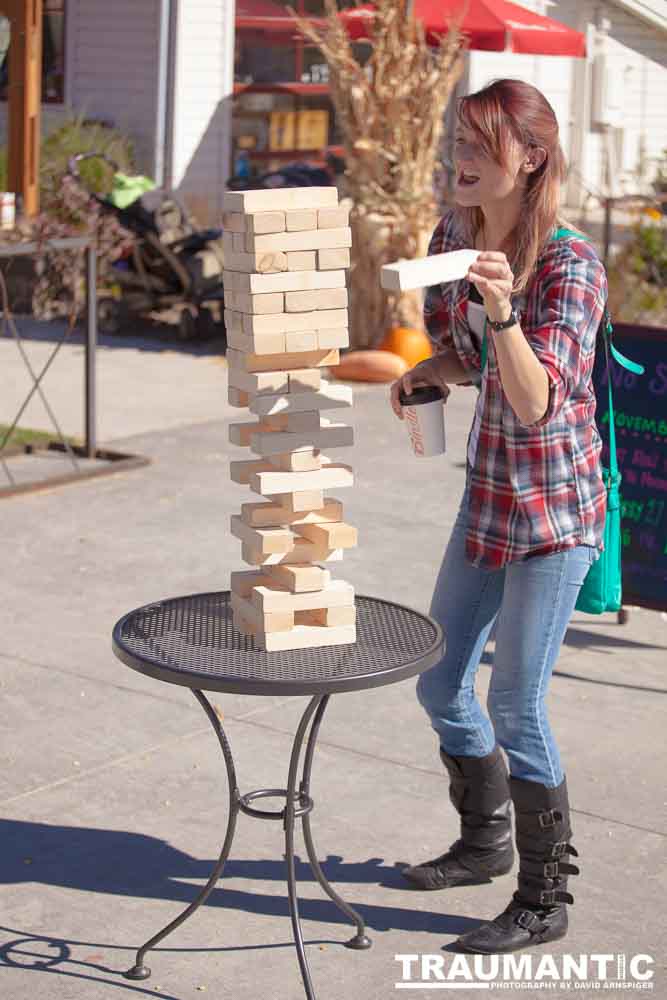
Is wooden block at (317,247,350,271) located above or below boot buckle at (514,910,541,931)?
above

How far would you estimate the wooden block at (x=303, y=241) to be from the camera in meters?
3.43

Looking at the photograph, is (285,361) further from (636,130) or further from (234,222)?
(636,130)

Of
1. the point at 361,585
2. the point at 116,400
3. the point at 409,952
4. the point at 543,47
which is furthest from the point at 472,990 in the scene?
the point at 543,47

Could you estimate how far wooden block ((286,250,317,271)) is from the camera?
348 centimetres

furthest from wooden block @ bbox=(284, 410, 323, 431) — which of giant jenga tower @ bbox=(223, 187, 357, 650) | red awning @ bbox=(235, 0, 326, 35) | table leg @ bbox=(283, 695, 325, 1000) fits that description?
red awning @ bbox=(235, 0, 326, 35)

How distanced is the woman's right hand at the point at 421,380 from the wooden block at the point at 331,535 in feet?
1.24

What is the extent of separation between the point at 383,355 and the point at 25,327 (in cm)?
360

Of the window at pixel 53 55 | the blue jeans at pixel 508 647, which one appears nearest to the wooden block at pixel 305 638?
the blue jeans at pixel 508 647

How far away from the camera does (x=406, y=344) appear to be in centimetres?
1194

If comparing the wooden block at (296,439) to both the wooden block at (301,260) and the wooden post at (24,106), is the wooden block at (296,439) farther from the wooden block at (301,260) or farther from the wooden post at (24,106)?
the wooden post at (24,106)

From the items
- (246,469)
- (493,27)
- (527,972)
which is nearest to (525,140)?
(246,469)

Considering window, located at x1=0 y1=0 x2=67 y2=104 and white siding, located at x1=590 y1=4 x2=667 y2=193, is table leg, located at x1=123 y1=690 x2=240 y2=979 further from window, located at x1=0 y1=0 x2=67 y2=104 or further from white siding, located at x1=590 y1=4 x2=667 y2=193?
window, located at x1=0 y1=0 x2=67 y2=104

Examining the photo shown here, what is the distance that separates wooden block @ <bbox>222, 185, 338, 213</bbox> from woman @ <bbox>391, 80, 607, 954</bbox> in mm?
315

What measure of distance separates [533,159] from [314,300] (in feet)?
1.91
